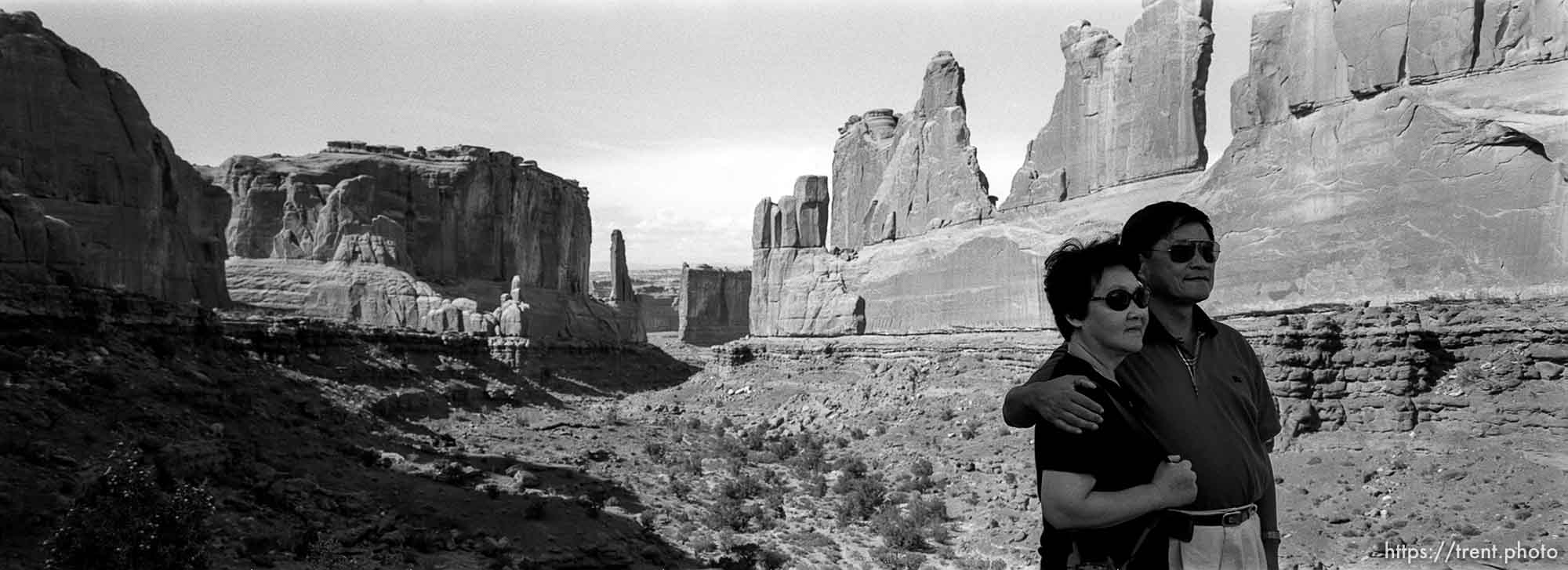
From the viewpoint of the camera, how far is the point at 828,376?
39.0 metres

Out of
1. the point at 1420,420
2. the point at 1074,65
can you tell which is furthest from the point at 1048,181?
the point at 1420,420

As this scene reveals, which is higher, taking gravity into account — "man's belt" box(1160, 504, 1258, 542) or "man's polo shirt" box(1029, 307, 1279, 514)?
"man's polo shirt" box(1029, 307, 1279, 514)

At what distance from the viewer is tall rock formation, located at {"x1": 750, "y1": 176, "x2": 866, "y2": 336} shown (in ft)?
139

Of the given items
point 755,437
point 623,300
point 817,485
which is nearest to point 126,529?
point 817,485

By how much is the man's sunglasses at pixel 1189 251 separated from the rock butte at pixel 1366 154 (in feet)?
60.3

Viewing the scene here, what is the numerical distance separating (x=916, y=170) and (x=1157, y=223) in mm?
35525

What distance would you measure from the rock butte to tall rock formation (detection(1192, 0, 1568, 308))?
3 cm

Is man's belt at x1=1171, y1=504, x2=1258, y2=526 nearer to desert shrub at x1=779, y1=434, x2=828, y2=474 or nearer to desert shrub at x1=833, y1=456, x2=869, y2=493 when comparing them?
desert shrub at x1=833, y1=456, x2=869, y2=493

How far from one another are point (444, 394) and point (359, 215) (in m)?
20.0

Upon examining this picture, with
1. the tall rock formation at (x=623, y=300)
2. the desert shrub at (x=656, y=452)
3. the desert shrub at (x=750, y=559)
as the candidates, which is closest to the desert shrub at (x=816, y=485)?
the desert shrub at (x=656, y=452)

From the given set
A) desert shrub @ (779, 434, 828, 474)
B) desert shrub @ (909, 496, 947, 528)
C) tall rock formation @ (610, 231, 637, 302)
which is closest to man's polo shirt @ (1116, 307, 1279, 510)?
desert shrub @ (909, 496, 947, 528)

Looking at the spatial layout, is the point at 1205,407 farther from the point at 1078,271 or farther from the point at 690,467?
the point at 690,467

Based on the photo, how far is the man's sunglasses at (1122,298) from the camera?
10.4 ft

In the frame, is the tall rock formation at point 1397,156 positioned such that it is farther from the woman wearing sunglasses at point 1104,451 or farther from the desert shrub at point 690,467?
the woman wearing sunglasses at point 1104,451
